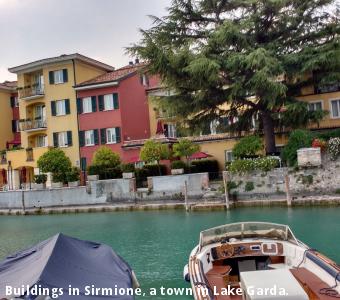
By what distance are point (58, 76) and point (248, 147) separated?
21.6 meters

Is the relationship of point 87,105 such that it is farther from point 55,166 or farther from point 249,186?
point 249,186

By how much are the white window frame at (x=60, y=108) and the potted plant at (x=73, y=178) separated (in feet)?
21.3

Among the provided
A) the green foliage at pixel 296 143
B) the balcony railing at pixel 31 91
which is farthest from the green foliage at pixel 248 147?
the balcony railing at pixel 31 91

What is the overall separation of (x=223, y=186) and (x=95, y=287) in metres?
23.3

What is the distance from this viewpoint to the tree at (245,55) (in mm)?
30109

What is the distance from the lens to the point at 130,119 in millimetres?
43500

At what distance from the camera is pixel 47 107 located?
1802 inches

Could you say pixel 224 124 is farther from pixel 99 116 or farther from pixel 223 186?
pixel 99 116

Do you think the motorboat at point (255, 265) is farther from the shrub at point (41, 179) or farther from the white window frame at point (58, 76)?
the white window frame at point (58, 76)

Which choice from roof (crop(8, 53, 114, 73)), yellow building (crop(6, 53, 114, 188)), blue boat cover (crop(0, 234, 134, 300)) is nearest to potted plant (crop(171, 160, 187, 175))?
yellow building (crop(6, 53, 114, 188))

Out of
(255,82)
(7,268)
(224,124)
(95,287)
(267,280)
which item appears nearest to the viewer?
(267,280)

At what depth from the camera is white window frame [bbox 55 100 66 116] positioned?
147 feet

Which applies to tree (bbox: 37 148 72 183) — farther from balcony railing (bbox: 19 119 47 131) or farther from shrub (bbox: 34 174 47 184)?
balcony railing (bbox: 19 119 47 131)

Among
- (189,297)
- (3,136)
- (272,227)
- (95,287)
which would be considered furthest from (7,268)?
(3,136)
